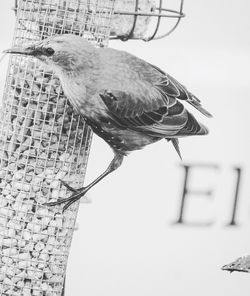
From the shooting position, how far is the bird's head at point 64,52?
5.74 m

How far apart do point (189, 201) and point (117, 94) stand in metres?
6.48

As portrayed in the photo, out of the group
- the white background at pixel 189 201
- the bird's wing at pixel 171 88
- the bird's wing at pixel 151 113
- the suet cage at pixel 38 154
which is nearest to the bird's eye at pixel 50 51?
the bird's wing at pixel 151 113

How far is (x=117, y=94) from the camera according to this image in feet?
19.2

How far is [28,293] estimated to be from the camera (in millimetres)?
6199

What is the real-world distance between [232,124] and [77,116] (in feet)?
21.6

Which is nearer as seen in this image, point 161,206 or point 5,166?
point 5,166

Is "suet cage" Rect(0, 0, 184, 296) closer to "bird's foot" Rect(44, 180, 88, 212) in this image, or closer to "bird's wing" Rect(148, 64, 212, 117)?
"bird's foot" Rect(44, 180, 88, 212)

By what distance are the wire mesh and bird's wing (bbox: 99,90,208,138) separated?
386 mm

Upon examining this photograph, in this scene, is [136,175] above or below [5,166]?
above

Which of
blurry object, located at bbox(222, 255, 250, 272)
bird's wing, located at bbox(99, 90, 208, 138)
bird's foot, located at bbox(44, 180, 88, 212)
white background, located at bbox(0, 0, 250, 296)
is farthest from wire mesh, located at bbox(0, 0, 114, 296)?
white background, located at bbox(0, 0, 250, 296)

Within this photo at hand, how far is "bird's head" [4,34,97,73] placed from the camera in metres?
5.74

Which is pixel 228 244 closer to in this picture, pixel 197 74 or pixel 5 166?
pixel 197 74

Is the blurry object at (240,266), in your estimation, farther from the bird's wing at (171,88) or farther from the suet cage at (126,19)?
the suet cage at (126,19)

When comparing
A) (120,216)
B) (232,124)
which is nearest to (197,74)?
(232,124)
